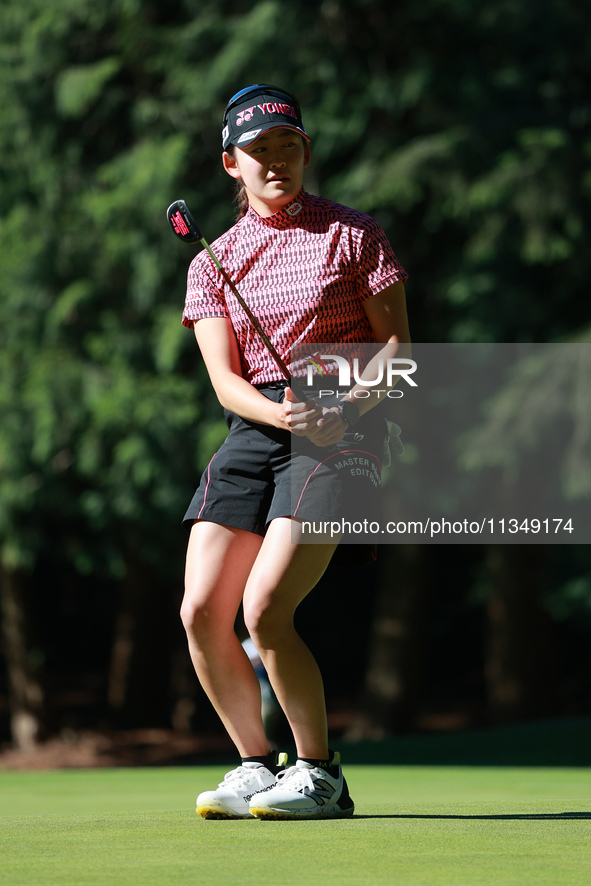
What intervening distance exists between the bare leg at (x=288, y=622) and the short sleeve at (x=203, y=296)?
0.61 meters

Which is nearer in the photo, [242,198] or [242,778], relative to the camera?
[242,778]

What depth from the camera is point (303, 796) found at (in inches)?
117

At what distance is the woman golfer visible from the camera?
9.87 ft

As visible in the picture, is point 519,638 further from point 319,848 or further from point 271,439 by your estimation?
point 319,848

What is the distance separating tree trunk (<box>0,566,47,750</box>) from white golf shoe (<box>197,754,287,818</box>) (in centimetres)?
880

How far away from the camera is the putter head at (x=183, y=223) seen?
3162 millimetres

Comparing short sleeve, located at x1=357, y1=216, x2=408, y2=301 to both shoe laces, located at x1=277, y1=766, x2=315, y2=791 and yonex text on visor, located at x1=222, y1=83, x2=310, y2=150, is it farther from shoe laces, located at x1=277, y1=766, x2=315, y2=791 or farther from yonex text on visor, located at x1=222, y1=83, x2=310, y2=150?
shoe laces, located at x1=277, y1=766, x2=315, y2=791

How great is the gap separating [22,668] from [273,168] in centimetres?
949

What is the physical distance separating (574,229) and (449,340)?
127 cm

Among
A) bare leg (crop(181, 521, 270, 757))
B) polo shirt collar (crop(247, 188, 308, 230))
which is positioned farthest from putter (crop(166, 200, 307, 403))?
bare leg (crop(181, 521, 270, 757))

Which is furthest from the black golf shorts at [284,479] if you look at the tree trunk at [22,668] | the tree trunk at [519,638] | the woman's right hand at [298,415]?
the tree trunk at [22,668]

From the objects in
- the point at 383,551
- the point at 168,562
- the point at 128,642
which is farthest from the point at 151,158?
the point at 128,642

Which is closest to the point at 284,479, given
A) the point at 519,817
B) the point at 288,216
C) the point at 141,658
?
the point at 288,216

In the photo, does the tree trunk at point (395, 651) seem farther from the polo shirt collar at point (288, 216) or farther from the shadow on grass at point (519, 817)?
the polo shirt collar at point (288, 216)
